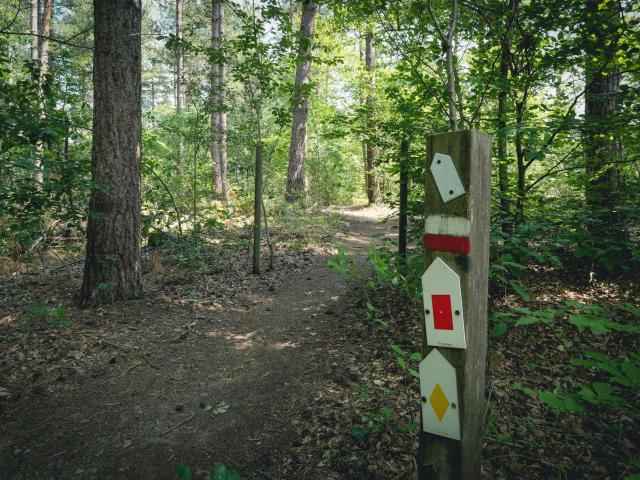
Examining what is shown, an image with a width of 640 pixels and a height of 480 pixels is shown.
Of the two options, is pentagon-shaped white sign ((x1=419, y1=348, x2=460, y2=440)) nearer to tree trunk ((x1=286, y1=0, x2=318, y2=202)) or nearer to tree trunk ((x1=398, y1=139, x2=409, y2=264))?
tree trunk ((x1=398, y1=139, x2=409, y2=264))

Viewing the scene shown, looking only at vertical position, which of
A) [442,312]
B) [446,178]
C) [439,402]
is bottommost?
[439,402]

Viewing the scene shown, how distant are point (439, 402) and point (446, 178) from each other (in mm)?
1113

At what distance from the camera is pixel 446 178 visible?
1775 millimetres

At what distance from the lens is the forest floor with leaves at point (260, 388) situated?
2.84 m

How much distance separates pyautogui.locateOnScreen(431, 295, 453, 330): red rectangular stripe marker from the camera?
5.80ft

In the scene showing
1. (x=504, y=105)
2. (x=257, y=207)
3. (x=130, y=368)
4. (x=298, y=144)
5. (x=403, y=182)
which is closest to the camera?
(x=130, y=368)

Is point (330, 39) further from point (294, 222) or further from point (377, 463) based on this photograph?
point (377, 463)

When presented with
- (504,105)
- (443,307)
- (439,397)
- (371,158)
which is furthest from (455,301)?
(371,158)

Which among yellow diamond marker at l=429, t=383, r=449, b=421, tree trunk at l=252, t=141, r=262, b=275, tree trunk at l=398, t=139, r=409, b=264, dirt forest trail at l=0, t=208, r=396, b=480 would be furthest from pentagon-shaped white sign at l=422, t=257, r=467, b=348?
tree trunk at l=252, t=141, r=262, b=275

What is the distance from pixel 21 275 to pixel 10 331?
3.33 metres

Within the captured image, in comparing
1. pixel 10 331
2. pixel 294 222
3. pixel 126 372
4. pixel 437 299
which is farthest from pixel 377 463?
pixel 294 222

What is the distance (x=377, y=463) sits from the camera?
9.11 ft

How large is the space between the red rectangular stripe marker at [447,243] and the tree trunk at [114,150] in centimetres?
502

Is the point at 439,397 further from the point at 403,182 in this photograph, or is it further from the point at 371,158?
the point at 371,158
